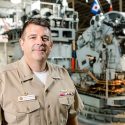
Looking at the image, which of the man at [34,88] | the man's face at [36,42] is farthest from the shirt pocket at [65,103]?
the man's face at [36,42]

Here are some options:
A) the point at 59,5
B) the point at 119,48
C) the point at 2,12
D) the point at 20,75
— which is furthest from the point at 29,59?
the point at 2,12

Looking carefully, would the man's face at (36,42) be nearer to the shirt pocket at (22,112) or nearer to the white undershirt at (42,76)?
the white undershirt at (42,76)

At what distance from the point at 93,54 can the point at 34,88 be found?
636 cm

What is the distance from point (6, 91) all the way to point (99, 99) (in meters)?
5.29

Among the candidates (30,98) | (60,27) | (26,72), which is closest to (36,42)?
(26,72)

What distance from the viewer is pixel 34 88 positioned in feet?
6.13

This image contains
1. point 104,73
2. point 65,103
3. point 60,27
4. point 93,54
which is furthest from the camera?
point 60,27

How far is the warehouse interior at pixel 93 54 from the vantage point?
22.5ft

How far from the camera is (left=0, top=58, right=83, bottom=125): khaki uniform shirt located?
1.79 meters

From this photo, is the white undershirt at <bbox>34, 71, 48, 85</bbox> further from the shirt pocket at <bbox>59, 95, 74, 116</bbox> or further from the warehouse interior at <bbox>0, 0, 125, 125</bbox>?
the warehouse interior at <bbox>0, 0, 125, 125</bbox>

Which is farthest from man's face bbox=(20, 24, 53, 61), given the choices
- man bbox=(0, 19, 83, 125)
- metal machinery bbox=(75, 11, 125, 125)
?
metal machinery bbox=(75, 11, 125, 125)

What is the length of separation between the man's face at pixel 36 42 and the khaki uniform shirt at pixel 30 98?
0.33 ft

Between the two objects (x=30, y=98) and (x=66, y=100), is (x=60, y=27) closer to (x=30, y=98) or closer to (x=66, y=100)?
(x=66, y=100)

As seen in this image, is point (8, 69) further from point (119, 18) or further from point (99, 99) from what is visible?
point (119, 18)
